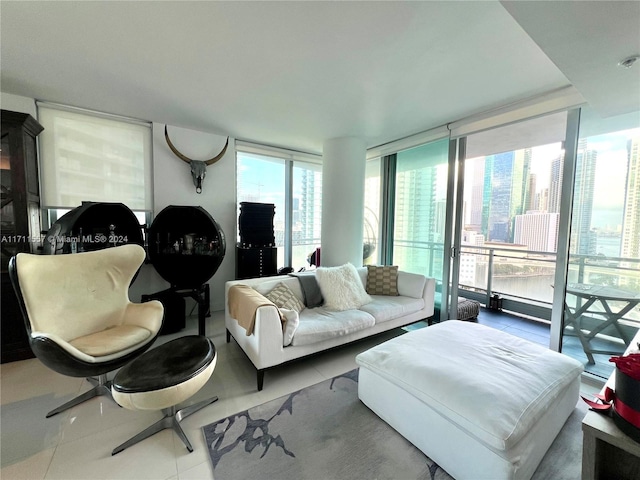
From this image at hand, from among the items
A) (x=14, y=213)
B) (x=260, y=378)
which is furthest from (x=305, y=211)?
(x=14, y=213)

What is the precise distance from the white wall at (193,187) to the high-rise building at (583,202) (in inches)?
161

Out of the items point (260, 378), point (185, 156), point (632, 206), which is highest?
point (185, 156)

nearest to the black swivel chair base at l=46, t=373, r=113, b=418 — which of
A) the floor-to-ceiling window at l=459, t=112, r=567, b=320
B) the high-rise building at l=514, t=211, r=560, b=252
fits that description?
the floor-to-ceiling window at l=459, t=112, r=567, b=320

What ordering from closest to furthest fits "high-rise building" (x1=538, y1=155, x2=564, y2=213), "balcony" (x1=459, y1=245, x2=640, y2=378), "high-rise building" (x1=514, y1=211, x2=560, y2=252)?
"balcony" (x1=459, y1=245, x2=640, y2=378), "high-rise building" (x1=538, y1=155, x2=564, y2=213), "high-rise building" (x1=514, y1=211, x2=560, y2=252)

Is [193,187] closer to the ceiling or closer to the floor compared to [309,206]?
closer to the ceiling

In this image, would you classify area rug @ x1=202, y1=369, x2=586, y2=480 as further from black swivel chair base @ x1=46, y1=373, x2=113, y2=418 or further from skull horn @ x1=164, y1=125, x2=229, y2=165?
skull horn @ x1=164, y1=125, x2=229, y2=165

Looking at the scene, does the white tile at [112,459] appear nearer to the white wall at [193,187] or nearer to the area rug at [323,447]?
the area rug at [323,447]

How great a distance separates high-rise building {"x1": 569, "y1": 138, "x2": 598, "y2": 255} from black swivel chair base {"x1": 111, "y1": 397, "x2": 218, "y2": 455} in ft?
11.6

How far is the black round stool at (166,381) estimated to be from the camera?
1.34 meters

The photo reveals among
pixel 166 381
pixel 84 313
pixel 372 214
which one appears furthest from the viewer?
pixel 372 214

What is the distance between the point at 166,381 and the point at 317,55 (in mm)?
2384

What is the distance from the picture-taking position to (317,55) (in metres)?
1.85

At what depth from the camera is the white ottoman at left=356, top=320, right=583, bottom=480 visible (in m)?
1.17

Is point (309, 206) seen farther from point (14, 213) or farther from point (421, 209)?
point (14, 213)
